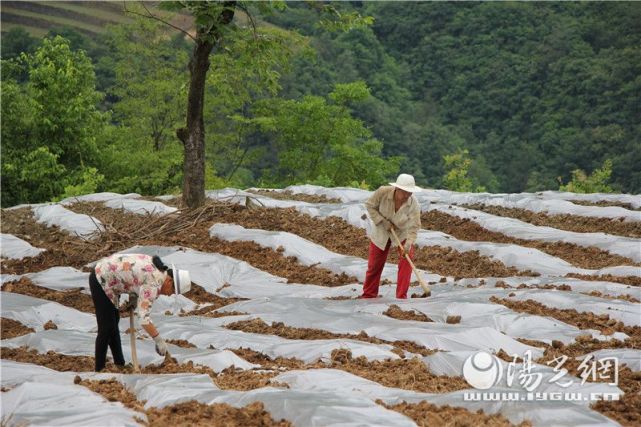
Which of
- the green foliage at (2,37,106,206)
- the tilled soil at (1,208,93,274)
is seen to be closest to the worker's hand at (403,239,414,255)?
the tilled soil at (1,208,93,274)

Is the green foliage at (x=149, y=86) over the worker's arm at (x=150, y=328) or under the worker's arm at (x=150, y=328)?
over

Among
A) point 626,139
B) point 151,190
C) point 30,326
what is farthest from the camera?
point 626,139

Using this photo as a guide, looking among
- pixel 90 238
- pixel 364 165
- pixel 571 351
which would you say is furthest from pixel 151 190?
pixel 571 351

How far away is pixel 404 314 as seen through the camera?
753cm

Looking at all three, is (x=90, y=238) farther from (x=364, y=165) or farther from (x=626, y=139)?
(x=626, y=139)

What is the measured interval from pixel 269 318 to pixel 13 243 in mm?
5246

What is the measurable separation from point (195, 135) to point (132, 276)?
232 inches

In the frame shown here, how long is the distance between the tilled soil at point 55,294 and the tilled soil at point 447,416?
199 inches

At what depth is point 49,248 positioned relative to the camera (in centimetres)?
1136

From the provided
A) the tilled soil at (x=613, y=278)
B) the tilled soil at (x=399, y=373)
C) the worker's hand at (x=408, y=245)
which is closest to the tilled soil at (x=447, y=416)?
the tilled soil at (x=399, y=373)

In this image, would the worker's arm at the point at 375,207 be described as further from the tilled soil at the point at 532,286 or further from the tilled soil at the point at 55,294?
the tilled soil at the point at 55,294

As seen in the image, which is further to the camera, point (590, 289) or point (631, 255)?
point (631, 255)

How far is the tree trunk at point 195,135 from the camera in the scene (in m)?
11.5

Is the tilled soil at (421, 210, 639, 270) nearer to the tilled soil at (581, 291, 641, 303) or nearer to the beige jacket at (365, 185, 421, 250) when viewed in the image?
the tilled soil at (581, 291, 641, 303)
